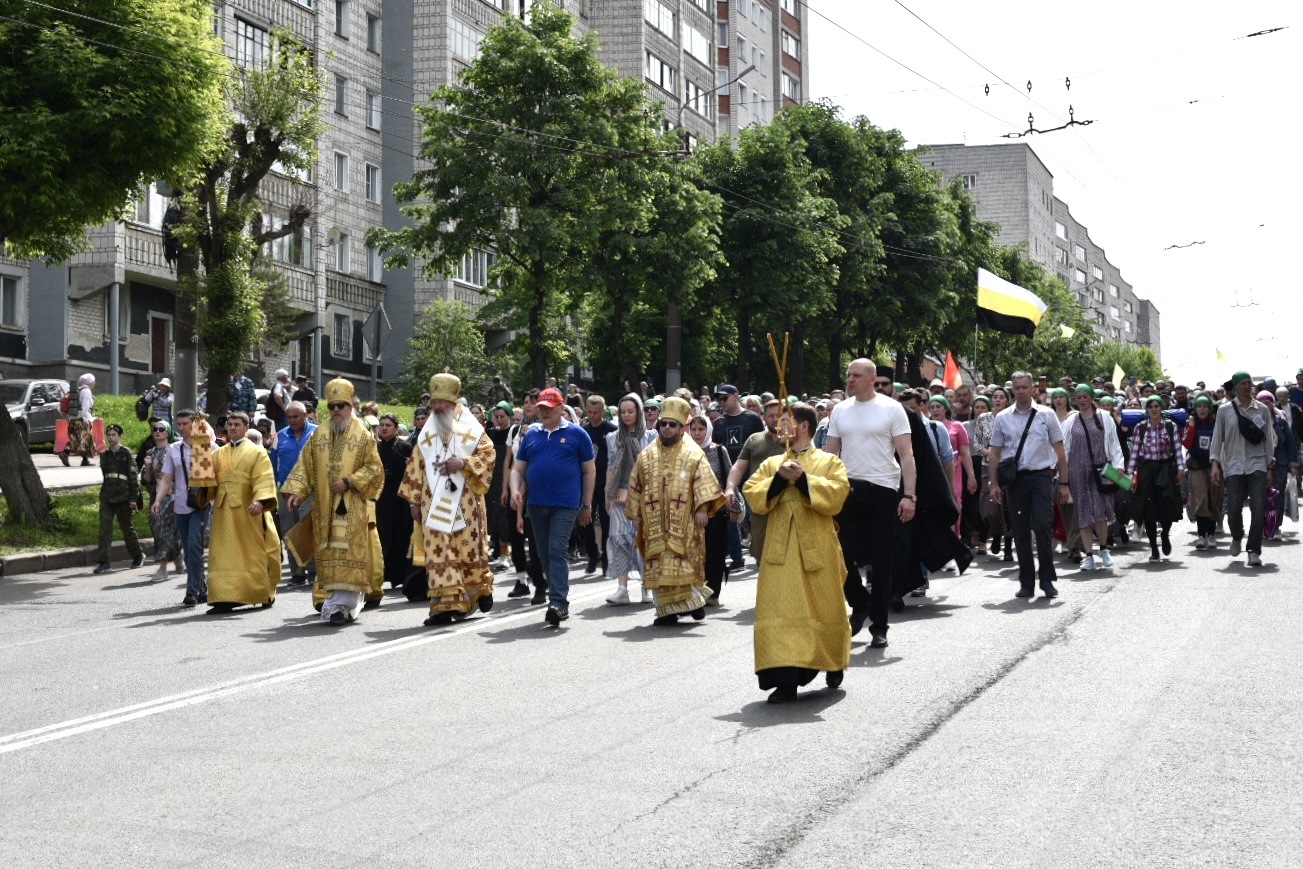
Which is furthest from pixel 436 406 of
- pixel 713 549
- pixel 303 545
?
pixel 713 549

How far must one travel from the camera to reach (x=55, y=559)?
784 inches

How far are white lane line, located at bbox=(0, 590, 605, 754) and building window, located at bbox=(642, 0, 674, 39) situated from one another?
55.5 metres

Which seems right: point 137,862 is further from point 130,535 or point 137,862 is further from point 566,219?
point 566,219

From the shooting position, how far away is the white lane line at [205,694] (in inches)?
324

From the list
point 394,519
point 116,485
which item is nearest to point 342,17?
point 116,485

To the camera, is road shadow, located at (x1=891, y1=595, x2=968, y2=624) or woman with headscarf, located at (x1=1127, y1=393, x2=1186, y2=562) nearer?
road shadow, located at (x1=891, y1=595, x2=968, y2=624)

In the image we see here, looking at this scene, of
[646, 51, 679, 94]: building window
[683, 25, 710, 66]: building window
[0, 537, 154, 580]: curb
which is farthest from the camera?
[683, 25, 710, 66]: building window

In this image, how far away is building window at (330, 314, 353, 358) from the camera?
49781 mm

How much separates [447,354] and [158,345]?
787cm

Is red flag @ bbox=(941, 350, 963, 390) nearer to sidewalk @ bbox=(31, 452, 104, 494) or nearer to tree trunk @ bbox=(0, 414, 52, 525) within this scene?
sidewalk @ bbox=(31, 452, 104, 494)

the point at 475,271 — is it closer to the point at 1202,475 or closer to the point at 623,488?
the point at 1202,475

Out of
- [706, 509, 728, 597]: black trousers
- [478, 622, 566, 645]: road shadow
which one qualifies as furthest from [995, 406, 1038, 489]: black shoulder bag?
[478, 622, 566, 645]: road shadow

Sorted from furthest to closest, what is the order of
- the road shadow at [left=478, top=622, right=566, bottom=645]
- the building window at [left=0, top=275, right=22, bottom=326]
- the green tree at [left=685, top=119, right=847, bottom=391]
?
the green tree at [left=685, top=119, right=847, bottom=391], the building window at [left=0, top=275, right=22, bottom=326], the road shadow at [left=478, top=622, right=566, bottom=645]

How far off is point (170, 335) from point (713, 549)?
→ 32.0 metres
